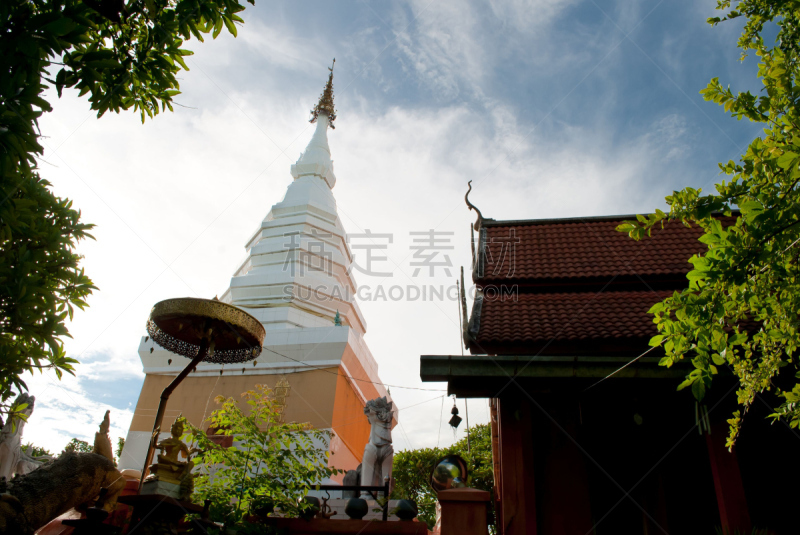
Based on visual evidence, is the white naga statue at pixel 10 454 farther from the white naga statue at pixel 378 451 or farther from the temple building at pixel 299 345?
the white naga statue at pixel 378 451

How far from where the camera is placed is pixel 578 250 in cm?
764

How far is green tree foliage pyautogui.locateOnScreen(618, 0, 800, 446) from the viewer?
9.97ft

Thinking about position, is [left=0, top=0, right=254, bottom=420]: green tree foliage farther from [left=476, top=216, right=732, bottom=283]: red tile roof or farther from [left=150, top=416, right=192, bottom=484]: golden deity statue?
[left=476, top=216, right=732, bottom=283]: red tile roof

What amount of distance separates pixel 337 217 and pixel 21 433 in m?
13.1

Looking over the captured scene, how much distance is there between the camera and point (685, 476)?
5.37 meters

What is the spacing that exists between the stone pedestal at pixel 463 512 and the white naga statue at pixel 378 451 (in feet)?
9.12

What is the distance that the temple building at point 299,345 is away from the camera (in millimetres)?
13156

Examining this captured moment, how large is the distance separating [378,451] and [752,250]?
545 cm

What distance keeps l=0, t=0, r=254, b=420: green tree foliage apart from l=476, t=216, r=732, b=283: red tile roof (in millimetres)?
4574

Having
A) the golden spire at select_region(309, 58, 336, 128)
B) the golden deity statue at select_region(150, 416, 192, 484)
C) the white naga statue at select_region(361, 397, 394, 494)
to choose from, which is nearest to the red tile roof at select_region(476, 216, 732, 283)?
the white naga statue at select_region(361, 397, 394, 494)

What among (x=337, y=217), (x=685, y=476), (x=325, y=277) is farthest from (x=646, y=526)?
(x=337, y=217)

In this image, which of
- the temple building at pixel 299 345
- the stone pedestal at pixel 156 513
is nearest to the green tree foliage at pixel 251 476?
the stone pedestal at pixel 156 513

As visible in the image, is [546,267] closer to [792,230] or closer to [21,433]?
[792,230]

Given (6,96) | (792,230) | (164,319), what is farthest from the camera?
(164,319)
